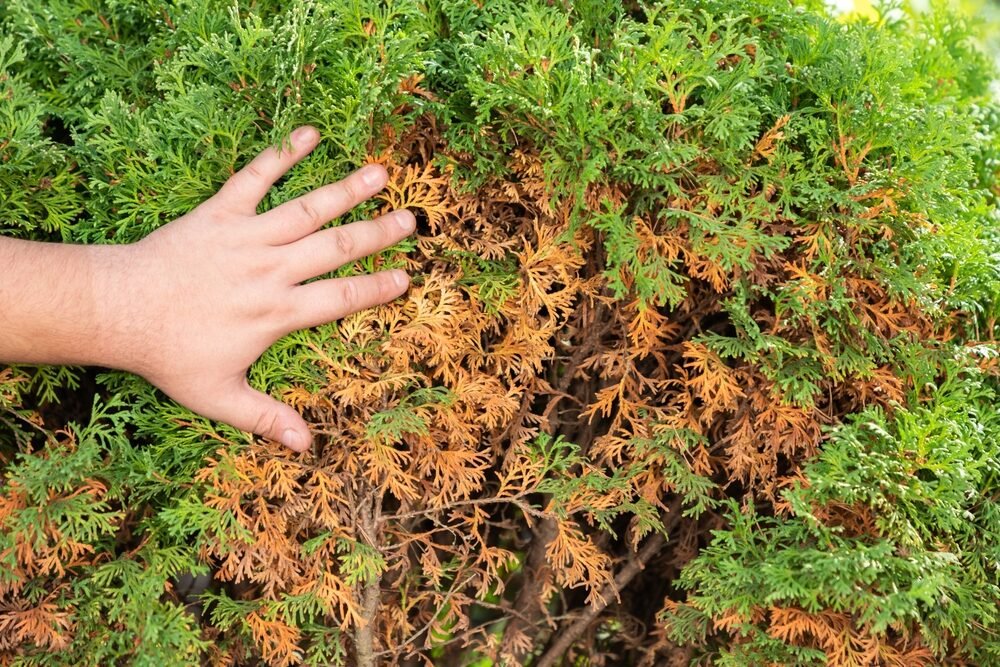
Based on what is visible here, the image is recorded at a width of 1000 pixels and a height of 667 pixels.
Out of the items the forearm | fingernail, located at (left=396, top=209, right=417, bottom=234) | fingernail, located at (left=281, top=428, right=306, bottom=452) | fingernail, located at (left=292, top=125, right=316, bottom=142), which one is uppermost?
fingernail, located at (left=292, top=125, right=316, bottom=142)

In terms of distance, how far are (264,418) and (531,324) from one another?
0.58 metres

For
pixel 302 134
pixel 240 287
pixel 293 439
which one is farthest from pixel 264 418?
pixel 302 134

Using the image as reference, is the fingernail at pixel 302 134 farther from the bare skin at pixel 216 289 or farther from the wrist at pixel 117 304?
the wrist at pixel 117 304

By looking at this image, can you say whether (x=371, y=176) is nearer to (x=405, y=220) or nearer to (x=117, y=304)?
(x=405, y=220)

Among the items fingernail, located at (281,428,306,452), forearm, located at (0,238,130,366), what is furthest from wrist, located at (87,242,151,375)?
fingernail, located at (281,428,306,452)

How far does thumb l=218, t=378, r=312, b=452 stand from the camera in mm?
1720

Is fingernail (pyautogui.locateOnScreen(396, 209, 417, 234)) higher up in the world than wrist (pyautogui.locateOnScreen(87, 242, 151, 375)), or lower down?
higher up

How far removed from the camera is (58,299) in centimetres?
169

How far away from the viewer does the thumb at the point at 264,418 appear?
67.7 inches

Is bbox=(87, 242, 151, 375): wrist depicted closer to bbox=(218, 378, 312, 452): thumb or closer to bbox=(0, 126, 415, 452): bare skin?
bbox=(0, 126, 415, 452): bare skin

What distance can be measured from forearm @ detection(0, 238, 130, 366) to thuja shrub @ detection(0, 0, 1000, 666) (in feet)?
0.43

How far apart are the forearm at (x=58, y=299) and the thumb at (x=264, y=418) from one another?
262mm

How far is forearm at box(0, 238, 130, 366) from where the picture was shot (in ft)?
5.54

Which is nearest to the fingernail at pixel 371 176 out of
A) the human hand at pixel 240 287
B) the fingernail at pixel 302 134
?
the human hand at pixel 240 287
